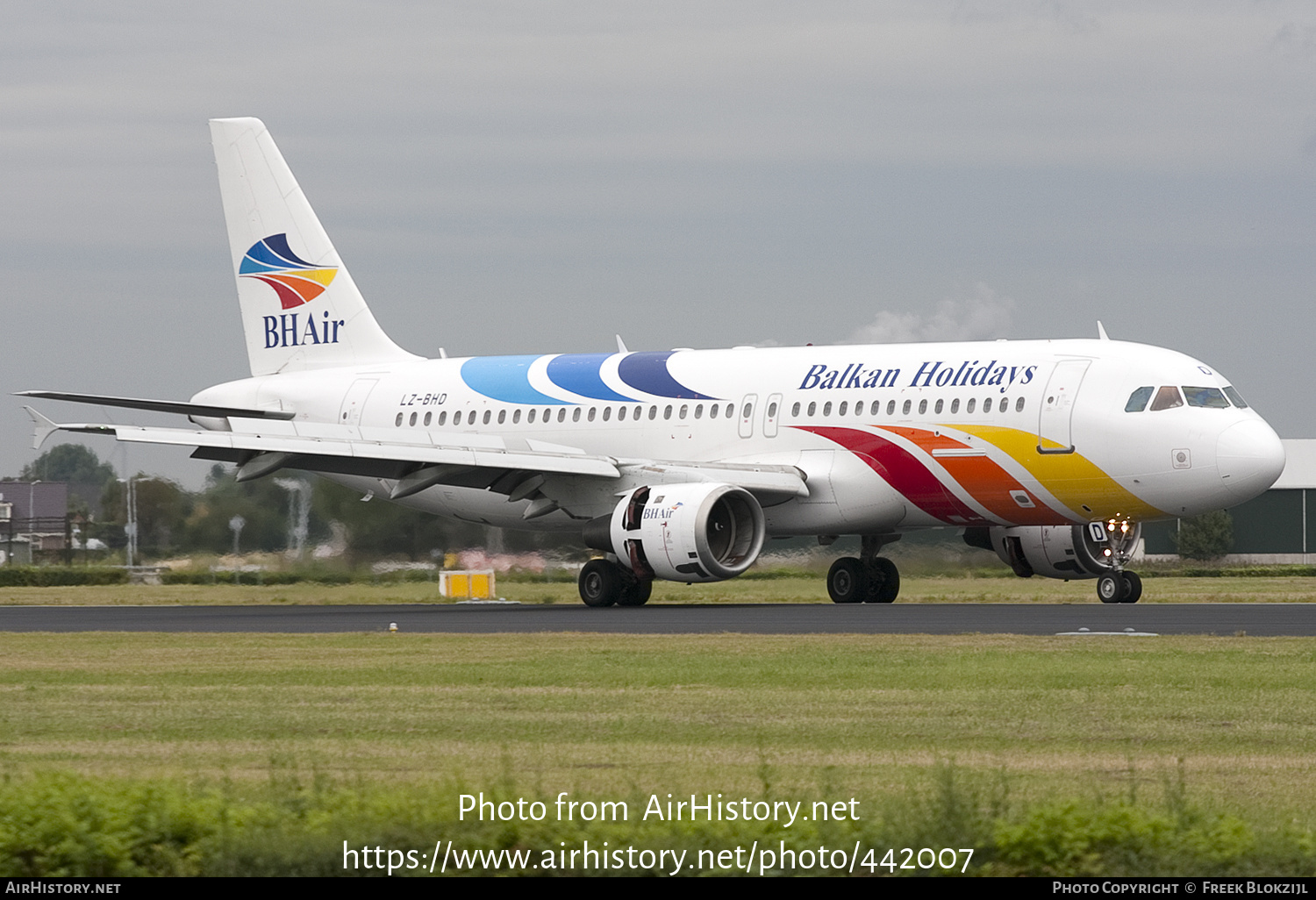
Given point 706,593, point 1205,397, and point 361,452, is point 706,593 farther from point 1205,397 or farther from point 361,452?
point 1205,397

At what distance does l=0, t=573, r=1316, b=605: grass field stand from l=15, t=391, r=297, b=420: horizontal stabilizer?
11.3ft

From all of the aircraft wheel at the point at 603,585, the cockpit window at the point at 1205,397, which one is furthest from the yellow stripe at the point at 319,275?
the cockpit window at the point at 1205,397

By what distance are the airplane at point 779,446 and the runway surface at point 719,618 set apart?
1.32m

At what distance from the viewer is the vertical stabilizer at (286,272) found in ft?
131

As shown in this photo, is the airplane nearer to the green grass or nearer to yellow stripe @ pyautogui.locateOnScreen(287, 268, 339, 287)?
yellow stripe @ pyautogui.locateOnScreen(287, 268, 339, 287)

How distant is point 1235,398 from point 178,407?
1891 cm

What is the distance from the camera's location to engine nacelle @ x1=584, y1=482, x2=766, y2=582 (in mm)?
29594

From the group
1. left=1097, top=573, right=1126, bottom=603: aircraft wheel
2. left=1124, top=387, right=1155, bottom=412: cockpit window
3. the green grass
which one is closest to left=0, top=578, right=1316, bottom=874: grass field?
the green grass

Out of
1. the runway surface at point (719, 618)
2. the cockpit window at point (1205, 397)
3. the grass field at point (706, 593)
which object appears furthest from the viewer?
the grass field at point (706, 593)

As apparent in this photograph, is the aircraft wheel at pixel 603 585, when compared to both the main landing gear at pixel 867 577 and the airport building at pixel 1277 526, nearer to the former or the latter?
the main landing gear at pixel 867 577

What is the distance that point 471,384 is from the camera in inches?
1458

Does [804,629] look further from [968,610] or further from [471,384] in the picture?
[471,384]
